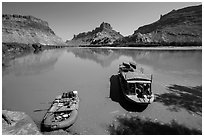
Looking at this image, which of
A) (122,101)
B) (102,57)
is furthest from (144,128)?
(102,57)

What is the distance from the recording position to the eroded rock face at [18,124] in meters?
11.4

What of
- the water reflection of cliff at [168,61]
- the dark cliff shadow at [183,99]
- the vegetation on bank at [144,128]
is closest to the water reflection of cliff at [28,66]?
the water reflection of cliff at [168,61]

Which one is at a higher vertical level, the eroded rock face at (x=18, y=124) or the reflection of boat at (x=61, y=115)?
the reflection of boat at (x=61, y=115)

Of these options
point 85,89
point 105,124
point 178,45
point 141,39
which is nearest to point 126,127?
point 105,124

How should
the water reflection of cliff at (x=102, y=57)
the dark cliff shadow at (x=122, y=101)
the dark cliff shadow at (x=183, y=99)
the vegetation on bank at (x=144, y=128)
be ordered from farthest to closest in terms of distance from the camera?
the water reflection of cliff at (x=102, y=57) → the dark cliff shadow at (x=183, y=99) → the dark cliff shadow at (x=122, y=101) → the vegetation on bank at (x=144, y=128)

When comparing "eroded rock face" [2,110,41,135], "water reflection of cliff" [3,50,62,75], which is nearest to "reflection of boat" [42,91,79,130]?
"eroded rock face" [2,110,41,135]

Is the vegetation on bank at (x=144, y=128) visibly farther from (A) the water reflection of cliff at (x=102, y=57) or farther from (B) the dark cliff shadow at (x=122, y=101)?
(A) the water reflection of cliff at (x=102, y=57)

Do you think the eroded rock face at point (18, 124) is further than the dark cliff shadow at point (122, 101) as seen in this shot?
No

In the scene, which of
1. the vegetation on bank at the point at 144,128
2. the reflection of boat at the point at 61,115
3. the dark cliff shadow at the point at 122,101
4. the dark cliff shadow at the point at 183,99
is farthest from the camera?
the dark cliff shadow at the point at 183,99

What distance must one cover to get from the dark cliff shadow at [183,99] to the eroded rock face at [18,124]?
45.4ft

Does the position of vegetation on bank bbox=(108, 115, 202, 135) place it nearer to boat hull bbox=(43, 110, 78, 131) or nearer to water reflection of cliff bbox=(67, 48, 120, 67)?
boat hull bbox=(43, 110, 78, 131)

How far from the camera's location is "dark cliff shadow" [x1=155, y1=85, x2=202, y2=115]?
50.8 ft

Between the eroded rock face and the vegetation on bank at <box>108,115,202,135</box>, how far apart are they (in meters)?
6.52

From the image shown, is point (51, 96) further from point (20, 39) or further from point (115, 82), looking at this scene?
point (20, 39)
